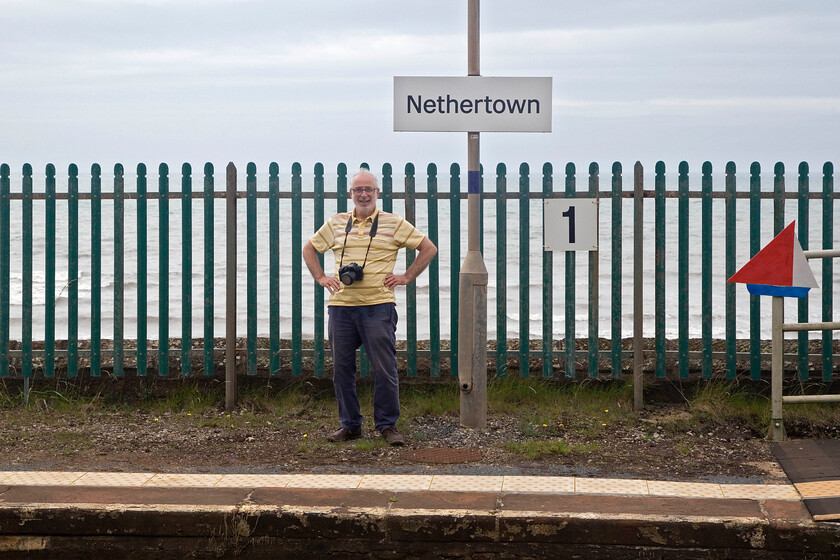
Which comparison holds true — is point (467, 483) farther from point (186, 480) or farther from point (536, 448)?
point (186, 480)

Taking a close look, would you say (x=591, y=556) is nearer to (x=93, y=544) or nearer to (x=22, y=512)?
(x=93, y=544)

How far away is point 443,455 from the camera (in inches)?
259

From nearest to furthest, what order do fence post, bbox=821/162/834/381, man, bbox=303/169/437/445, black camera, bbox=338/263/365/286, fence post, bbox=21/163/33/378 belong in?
black camera, bbox=338/263/365/286 → man, bbox=303/169/437/445 → fence post, bbox=821/162/834/381 → fence post, bbox=21/163/33/378

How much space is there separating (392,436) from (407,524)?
6.86ft

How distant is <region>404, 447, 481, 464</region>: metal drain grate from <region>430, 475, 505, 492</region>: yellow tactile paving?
2.53ft

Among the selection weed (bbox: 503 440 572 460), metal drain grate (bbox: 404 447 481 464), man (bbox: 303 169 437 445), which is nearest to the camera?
metal drain grate (bbox: 404 447 481 464)

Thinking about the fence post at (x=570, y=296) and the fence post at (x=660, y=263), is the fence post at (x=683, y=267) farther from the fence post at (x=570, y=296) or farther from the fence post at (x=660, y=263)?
the fence post at (x=570, y=296)

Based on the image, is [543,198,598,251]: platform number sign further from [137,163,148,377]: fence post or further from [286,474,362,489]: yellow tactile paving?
[137,163,148,377]: fence post

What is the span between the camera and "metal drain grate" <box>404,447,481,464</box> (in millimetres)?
6426

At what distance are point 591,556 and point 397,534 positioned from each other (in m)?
0.91

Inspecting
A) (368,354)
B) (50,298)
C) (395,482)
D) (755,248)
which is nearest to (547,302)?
(755,248)

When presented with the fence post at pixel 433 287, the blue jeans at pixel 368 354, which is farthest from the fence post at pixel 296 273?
the blue jeans at pixel 368 354

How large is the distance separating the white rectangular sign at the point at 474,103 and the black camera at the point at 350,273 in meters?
1.09

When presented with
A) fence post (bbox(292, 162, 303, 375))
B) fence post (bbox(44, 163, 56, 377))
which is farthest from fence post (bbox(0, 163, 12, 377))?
fence post (bbox(292, 162, 303, 375))
